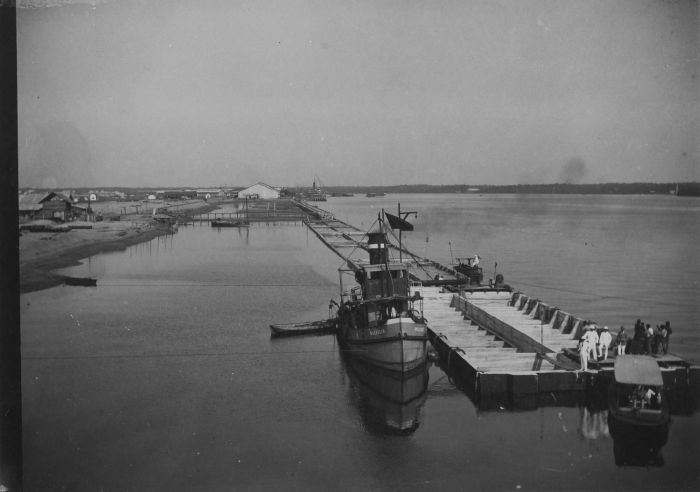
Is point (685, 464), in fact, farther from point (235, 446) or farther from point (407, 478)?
point (235, 446)

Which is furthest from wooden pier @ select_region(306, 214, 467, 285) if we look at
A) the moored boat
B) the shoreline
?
the shoreline

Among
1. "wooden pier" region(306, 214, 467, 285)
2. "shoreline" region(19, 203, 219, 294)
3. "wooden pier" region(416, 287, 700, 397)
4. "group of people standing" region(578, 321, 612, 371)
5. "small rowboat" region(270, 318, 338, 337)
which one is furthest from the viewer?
→ "shoreline" region(19, 203, 219, 294)

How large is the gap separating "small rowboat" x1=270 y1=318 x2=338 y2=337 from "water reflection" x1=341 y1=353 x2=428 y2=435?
397 centimetres

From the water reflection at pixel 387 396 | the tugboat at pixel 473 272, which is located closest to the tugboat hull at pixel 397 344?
the water reflection at pixel 387 396

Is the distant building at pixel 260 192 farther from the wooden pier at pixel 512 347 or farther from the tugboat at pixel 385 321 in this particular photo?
the tugboat at pixel 385 321

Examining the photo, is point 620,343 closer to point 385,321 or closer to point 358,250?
point 385,321

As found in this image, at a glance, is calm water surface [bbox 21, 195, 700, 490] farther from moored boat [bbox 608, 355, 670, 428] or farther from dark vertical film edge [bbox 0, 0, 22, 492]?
dark vertical film edge [bbox 0, 0, 22, 492]

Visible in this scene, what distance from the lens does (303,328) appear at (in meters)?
23.9

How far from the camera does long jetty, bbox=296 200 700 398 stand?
627 inches

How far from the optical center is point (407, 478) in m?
12.1

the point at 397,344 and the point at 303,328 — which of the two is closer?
the point at 397,344

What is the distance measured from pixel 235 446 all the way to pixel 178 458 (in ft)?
4.18

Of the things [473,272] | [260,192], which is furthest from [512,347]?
[260,192]

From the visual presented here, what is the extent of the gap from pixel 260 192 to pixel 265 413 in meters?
147
